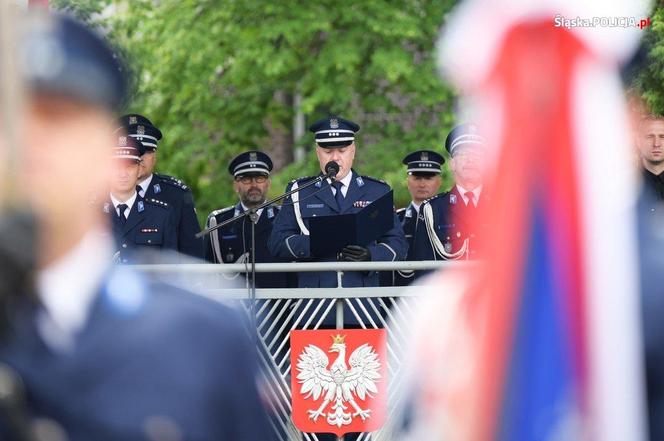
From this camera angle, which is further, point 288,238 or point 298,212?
point 298,212

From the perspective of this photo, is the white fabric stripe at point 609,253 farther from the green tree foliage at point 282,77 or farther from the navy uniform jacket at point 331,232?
the green tree foliage at point 282,77

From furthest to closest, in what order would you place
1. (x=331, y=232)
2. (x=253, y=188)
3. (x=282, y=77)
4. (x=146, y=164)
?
(x=282, y=77), (x=253, y=188), (x=146, y=164), (x=331, y=232)

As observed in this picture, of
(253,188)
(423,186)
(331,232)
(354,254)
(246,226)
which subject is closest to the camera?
(331,232)

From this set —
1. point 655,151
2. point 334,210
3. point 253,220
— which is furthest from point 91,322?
point 655,151

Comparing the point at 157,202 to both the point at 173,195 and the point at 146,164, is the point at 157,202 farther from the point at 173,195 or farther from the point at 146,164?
the point at 146,164

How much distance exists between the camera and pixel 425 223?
31.2 ft

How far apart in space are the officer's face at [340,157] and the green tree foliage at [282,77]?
20.0ft

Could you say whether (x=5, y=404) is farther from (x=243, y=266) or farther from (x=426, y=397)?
(x=243, y=266)

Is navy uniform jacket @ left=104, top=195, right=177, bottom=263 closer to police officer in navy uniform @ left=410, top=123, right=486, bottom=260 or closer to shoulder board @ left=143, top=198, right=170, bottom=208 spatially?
shoulder board @ left=143, top=198, right=170, bottom=208

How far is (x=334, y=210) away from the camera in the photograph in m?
8.71

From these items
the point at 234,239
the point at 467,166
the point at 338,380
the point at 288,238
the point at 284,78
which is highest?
the point at 284,78

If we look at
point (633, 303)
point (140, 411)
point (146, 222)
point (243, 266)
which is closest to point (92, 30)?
point (140, 411)

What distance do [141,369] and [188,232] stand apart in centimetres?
744

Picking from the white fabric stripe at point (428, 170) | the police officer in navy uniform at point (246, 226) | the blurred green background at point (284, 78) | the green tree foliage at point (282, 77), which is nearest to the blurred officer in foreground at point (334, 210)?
the police officer in navy uniform at point (246, 226)
